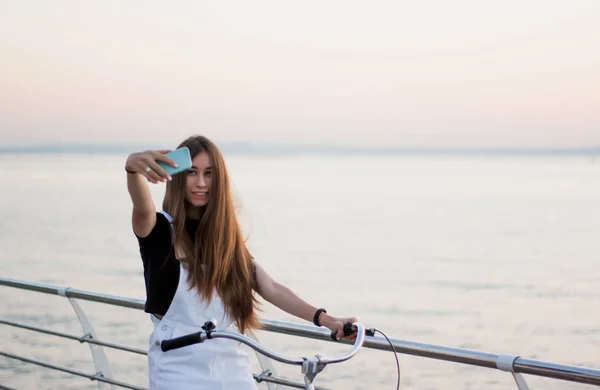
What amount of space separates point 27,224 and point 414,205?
2295 centimetres

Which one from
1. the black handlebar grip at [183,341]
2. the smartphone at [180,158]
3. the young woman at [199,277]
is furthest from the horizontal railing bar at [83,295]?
the black handlebar grip at [183,341]

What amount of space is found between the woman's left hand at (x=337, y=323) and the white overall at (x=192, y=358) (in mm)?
250

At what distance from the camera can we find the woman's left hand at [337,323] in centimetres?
221


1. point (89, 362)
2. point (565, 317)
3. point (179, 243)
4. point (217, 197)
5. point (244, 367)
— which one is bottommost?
point (89, 362)

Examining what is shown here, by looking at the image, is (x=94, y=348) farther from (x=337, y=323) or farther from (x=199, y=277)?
(x=337, y=323)

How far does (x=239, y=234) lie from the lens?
2.49 m

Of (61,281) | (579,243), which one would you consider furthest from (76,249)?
(579,243)

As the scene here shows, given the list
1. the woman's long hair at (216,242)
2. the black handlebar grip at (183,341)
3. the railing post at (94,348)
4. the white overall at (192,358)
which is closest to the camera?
the black handlebar grip at (183,341)

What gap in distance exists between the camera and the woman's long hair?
2.36m

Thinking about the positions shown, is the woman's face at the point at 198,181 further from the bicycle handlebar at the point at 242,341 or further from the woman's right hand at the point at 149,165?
the bicycle handlebar at the point at 242,341

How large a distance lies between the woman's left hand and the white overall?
9.9 inches

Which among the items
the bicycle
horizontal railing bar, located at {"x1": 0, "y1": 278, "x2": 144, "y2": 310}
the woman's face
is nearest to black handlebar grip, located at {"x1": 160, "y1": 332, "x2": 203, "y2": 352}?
the bicycle

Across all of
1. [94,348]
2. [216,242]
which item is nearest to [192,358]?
[216,242]

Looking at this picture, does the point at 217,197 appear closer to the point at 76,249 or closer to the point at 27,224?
the point at 76,249
